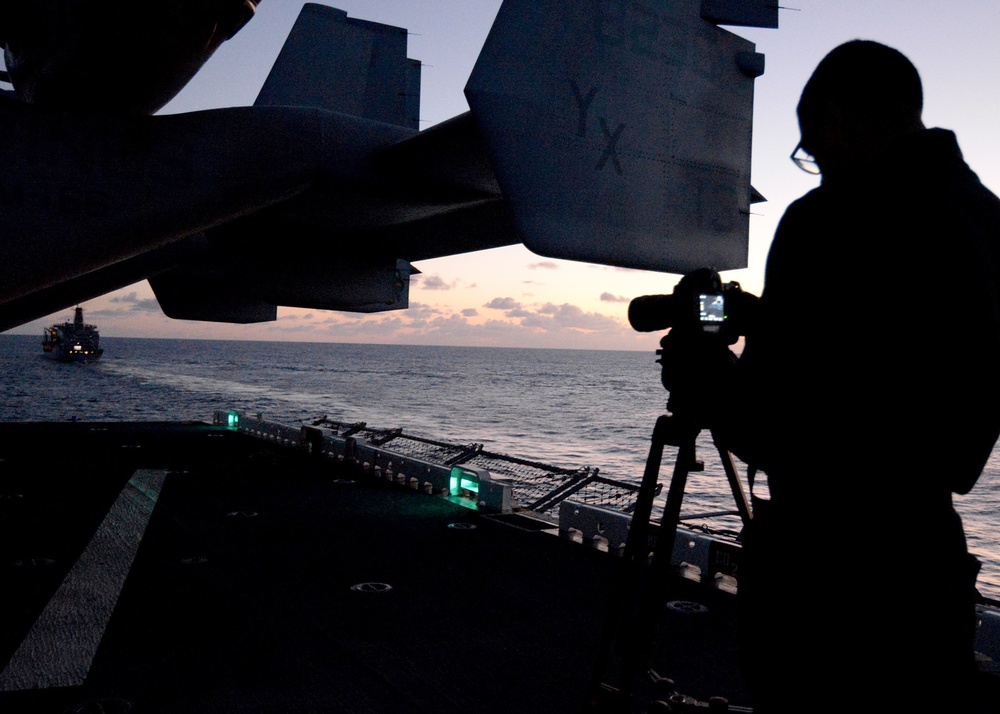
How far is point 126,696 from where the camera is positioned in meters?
4.76

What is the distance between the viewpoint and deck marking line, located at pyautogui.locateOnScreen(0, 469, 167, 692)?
16.6ft

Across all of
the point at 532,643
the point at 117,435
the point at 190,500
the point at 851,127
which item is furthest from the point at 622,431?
the point at 851,127

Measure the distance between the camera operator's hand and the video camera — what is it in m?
0.03

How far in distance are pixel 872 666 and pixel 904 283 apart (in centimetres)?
81

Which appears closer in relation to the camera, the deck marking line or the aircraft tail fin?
the deck marking line

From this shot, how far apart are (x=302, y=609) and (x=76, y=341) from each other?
118027 millimetres

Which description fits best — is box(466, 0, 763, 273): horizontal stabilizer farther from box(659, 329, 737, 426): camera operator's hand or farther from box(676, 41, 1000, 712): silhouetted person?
box(676, 41, 1000, 712): silhouetted person

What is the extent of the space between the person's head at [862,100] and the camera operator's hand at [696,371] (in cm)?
56

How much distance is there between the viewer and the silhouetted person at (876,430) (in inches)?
56.1

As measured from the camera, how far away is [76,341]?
105625 mm

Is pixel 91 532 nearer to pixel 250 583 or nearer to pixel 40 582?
pixel 40 582

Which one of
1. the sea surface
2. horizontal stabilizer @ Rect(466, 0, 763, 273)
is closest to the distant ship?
the sea surface

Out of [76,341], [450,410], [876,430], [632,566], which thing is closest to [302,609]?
[632,566]

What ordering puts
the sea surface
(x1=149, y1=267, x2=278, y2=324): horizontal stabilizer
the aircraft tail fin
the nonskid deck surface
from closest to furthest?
the nonskid deck surface → the aircraft tail fin → (x1=149, y1=267, x2=278, y2=324): horizontal stabilizer → the sea surface
